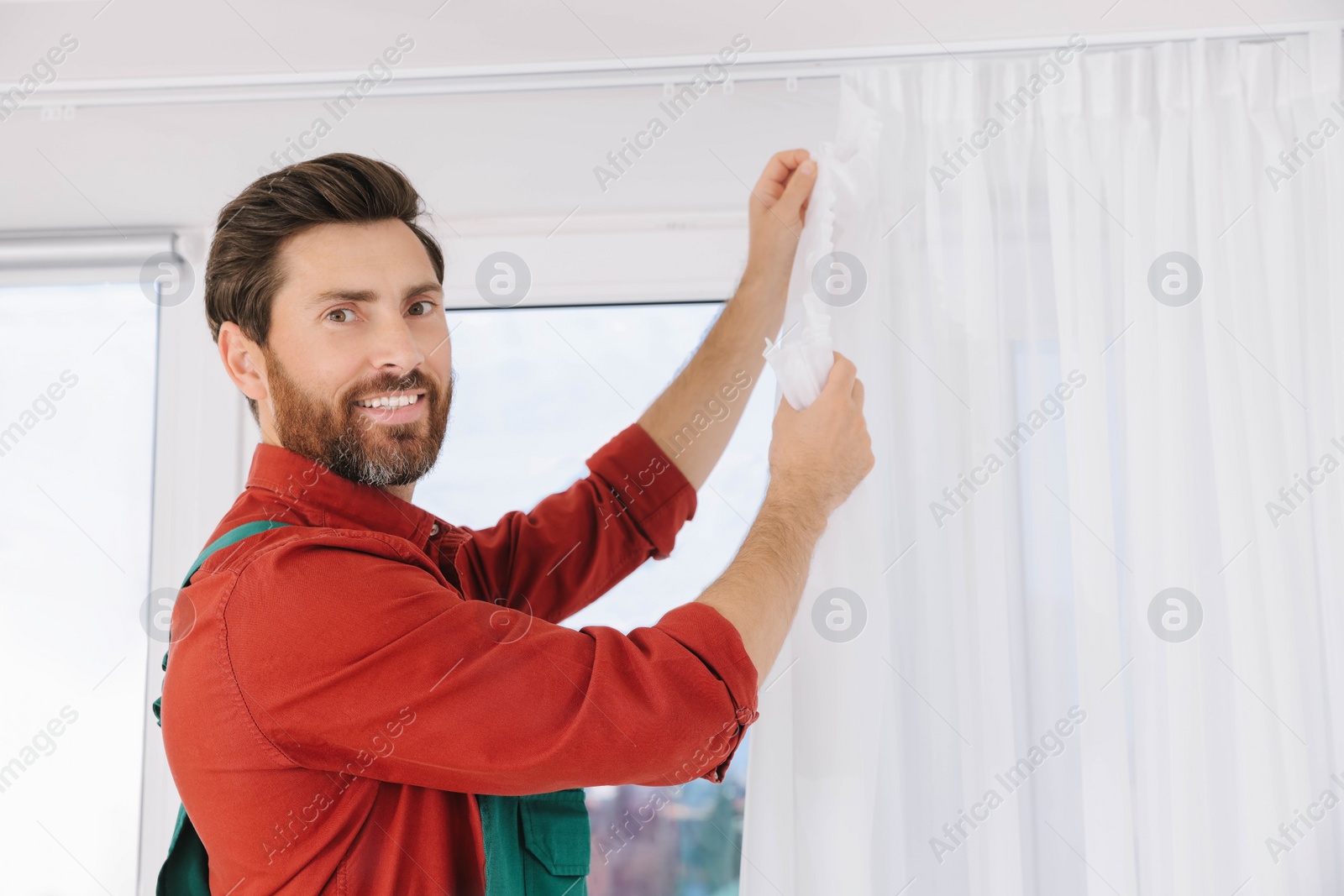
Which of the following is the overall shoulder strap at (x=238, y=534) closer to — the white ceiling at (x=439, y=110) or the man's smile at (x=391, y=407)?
the man's smile at (x=391, y=407)

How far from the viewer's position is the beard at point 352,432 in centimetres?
91

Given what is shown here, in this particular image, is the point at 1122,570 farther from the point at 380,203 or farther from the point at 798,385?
the point at 380,203

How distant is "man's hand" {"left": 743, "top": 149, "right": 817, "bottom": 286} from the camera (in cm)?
95

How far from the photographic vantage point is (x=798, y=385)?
2.87ft

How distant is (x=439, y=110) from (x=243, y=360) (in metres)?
0.51

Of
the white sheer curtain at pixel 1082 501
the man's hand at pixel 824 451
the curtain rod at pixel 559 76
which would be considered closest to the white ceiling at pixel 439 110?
Answer: the curtain rod at pixel 559 76

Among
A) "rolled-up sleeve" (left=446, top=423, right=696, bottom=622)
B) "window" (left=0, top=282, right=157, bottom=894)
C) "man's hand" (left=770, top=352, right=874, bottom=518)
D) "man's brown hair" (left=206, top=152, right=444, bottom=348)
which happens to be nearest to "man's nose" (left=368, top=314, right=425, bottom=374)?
"man's brown hair" (left=206, top=152, right=444, bottom=348)

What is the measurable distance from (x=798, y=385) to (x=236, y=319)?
1.87 feet

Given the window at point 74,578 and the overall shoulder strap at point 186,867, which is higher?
the window at point 74,578

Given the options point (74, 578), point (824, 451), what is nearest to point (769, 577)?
point (824, 451)

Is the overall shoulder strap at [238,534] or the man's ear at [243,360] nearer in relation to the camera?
the overall shoulder strap at [238,534]

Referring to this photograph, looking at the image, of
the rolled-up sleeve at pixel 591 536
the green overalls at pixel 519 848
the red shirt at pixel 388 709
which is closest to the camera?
the red shirt at pixel 388 709

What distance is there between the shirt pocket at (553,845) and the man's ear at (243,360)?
19.2 inches

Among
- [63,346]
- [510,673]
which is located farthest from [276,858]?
[63,346]
